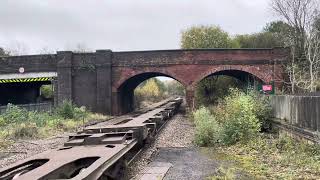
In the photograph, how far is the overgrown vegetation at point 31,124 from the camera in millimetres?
18336

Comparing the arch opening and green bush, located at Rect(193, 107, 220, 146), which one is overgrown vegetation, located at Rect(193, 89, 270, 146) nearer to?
green bush, located at Rect(193, 107, 220, 146)

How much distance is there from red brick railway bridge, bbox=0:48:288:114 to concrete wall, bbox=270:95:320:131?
18.3 metres

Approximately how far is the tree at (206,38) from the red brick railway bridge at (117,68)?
44.7 feet

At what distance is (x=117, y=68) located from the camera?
120ft

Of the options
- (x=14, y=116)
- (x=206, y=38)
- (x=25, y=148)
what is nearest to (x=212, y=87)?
(x=206, y=38)

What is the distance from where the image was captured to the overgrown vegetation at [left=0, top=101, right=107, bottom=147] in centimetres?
1834

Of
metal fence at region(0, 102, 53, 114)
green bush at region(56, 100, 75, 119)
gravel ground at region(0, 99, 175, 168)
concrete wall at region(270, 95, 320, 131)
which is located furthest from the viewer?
metal fence at region(0, 102, 53, 114)

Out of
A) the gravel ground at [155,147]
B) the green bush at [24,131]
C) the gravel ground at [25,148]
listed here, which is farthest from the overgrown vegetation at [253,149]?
the green bush at [24,131]

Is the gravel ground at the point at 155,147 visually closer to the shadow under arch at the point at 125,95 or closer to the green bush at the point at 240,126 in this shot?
the green bush at the point at 240,126

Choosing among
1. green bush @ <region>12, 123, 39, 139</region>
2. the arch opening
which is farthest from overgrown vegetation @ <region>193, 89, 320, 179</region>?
the arch opening

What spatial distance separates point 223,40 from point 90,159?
43.9 meters

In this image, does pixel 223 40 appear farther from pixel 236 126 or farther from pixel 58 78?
pixel 236 126

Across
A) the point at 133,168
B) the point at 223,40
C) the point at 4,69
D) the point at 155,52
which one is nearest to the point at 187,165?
the point at 133,168

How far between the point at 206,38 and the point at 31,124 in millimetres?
33529
